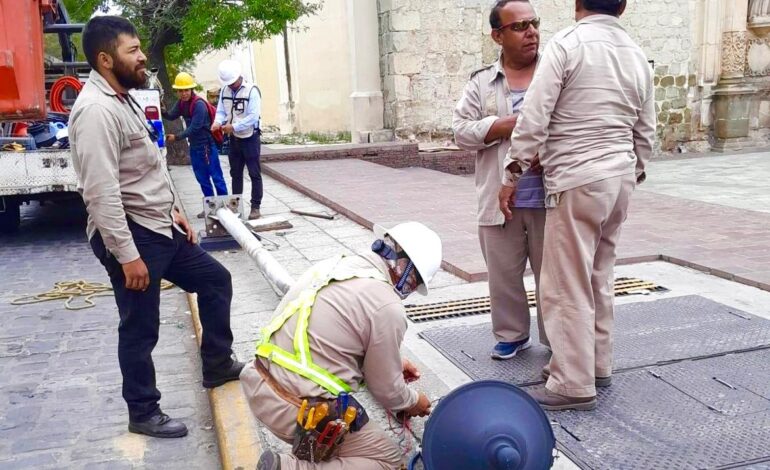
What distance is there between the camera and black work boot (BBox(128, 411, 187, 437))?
362cm

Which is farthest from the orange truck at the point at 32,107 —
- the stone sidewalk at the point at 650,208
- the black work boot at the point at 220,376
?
the black work boot at the point at 220,376

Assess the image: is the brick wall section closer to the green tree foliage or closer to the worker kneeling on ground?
the green tree foliage

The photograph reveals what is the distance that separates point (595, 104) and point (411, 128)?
11449mm

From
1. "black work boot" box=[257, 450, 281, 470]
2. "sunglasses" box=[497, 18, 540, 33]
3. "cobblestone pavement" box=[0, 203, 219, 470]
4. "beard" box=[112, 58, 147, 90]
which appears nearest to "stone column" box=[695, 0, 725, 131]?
A: "cobblestone pavement" box=[0, 203, 219, 470]

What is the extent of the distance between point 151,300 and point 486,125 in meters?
1.77

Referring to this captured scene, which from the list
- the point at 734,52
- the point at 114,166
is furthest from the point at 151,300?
the point at 734,52

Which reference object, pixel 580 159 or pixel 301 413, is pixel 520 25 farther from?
pixel 301 413

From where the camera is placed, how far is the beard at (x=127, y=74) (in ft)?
10.8

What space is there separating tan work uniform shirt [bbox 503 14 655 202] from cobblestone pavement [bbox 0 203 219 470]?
209 cm

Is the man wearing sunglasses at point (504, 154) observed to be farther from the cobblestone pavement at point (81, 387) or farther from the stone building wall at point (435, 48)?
the stone building wall at point (435, 48)

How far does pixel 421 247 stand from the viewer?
2648 millimetres

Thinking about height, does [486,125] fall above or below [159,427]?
above

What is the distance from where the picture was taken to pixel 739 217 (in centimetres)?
741

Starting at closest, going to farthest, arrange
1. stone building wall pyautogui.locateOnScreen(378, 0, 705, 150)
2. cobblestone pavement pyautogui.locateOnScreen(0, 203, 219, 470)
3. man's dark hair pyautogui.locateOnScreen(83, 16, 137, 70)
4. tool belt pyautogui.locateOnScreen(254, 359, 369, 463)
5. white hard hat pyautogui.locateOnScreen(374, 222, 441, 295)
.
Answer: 1. tool belt pyautogui.locateOnScreen(254, 359, 369, 463)
2. white hard hat pyautogui.locateOnScreen(374, 222, 441, 295)
3. man's dark hair pyautogui.locateOnScreen(83, 16, 137, 70)
4. cobblestone pavement pyautogui.locateOnScreen(0, 203, 219, 470)
5. stone building wall pyautogui.locateOnScreen(378, 0, 705, 150)
